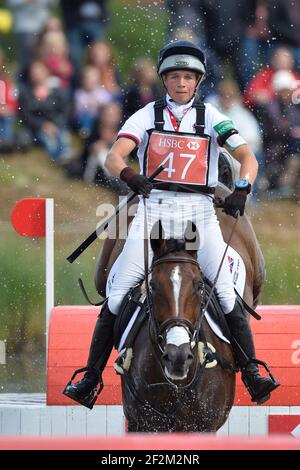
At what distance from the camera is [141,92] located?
12023 millimetres

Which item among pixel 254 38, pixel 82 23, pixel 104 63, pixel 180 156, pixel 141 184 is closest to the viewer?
pixel 141 184

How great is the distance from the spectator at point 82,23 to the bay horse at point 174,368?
779 centimetres

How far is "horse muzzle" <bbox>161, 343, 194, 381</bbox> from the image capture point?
14.5 feet

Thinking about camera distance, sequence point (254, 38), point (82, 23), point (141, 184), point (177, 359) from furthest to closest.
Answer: point (82, 23), point (254, 38), point (141, 184), point (177, 359)

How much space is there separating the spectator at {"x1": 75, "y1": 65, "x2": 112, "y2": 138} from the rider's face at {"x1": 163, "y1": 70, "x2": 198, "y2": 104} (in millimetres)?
6659

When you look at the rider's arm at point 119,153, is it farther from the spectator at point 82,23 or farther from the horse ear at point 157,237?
the spectator at point 82,23

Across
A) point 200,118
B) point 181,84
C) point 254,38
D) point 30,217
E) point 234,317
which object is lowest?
point 234,317

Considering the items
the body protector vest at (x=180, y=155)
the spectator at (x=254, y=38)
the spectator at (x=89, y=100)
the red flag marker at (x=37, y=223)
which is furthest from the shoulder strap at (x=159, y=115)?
the spectator at (x=254, y=38)

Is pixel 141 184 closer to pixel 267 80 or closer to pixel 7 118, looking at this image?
pixel 267 80

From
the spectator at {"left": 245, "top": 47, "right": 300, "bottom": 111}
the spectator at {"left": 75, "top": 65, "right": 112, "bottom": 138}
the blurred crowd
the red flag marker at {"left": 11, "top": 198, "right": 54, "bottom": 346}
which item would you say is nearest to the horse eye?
the red flag marker at {"left": 11, "top": 198, "right": 54, "bottom": 346}

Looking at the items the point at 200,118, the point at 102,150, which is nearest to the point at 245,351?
the point at 200,118

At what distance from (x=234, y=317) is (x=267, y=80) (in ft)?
23.9

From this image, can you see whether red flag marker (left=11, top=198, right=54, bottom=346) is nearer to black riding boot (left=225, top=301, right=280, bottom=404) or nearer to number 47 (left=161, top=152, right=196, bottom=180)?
number 47 (left=161, top=152, right=196, bottom=180)

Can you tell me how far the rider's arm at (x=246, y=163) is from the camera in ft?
17.4
